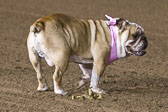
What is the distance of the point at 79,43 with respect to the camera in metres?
7.67

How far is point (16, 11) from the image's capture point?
16.0 metres

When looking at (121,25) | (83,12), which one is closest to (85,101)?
(121,25)

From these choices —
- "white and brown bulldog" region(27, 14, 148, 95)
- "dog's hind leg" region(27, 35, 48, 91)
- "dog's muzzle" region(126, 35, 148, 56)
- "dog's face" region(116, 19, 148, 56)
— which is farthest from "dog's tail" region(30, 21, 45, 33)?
"dog's muzzle" region(126, 35, 148, 56)

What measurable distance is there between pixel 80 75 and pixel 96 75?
1271mm

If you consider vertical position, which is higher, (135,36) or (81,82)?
(135,36)

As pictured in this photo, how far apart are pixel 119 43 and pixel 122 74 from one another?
165 cm

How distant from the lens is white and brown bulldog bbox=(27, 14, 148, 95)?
7.43 metres

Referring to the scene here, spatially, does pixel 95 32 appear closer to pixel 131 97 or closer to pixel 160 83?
pixel 131 97

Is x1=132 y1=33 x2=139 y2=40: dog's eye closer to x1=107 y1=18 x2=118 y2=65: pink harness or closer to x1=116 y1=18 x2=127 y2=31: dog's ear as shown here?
x1=116 y1=18 x2=127 y2=31: dog's ear

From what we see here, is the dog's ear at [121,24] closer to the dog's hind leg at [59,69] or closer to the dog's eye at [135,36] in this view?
the dog's eye at [135,36]

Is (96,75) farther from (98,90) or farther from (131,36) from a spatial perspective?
(131,36)

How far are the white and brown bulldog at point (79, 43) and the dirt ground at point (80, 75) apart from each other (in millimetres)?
403

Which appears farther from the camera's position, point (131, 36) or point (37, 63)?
point (131, 36)

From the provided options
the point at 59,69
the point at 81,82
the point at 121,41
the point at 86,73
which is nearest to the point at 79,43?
the point at 59,69
